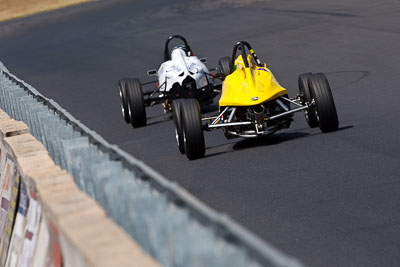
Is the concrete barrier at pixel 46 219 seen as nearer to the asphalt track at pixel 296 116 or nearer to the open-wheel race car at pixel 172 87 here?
the asphalt track at pixel 296 116

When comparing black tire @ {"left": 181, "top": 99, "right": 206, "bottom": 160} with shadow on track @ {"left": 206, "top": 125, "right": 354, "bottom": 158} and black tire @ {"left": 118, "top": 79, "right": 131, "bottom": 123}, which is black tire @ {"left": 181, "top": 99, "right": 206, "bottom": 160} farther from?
black tire @ {"left": 118, "top": 79, "right": 131, "bottom": 123}

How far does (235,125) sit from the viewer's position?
1201 cm

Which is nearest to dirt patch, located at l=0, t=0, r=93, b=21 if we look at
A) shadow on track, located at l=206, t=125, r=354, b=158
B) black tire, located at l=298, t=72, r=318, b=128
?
shadow on track, located at l=206, t=125, r=354, b=158

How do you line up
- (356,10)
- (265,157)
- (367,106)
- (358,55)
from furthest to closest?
(356,10) → (358,55) → (367,106) → (265,157)

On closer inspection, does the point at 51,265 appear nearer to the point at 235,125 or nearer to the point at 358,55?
the point at 235,125

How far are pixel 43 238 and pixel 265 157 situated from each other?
6032 mm

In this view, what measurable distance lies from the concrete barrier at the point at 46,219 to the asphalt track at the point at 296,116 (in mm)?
2042

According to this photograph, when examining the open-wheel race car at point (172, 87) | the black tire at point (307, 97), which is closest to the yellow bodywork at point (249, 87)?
the black tire at point (307, 97)

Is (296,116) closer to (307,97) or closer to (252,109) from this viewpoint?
(307,97)

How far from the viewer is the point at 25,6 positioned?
172 feet

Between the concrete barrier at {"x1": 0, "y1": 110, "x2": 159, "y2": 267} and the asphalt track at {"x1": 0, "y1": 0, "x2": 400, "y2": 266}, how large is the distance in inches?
80.4

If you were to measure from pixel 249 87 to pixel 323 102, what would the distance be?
0.93 metres

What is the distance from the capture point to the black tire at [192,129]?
38.7 feet

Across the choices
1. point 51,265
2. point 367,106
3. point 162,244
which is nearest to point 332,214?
point 51,265
